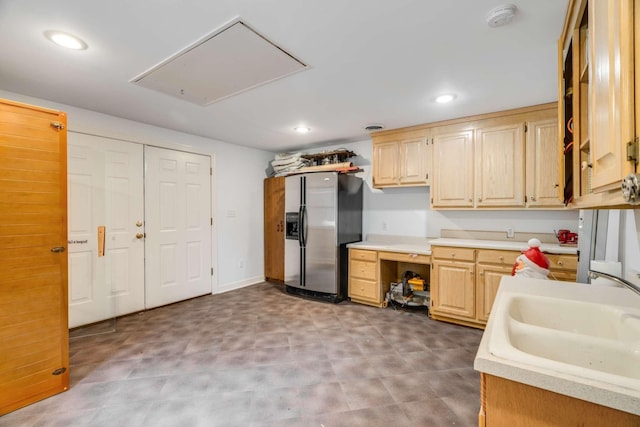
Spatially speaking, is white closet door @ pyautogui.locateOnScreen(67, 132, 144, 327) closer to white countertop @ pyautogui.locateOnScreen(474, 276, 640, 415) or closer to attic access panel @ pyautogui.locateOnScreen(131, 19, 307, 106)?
attic access panel @ pyautogui.locateOnScreen(131, 19, 307, 106)

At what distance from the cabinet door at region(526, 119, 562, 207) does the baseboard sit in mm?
3979

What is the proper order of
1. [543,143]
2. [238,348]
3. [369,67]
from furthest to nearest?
1. [543,143]
2. [238,348]
3. [369,67]

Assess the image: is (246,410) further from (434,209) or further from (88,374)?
(434,209)

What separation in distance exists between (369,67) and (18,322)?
288cm

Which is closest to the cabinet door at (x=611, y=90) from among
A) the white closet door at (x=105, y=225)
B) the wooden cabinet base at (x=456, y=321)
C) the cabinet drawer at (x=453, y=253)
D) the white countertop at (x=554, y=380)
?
the white countertop at (x=554, y=380)

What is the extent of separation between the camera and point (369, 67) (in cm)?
211

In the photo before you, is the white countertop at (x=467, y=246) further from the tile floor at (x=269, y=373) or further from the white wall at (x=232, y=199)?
the white wall at (x=232, y=199)

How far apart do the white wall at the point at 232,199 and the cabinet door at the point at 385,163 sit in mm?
2128

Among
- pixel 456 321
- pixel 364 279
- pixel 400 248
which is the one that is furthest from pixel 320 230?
pixel 456 321

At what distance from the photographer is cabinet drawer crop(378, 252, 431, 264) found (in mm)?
3270

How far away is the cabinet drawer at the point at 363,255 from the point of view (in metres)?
3.63

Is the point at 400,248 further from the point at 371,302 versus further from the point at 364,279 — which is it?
the point at 371,302

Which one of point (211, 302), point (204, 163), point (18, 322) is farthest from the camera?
point (204, 163)

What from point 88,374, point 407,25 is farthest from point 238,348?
point 407,25
